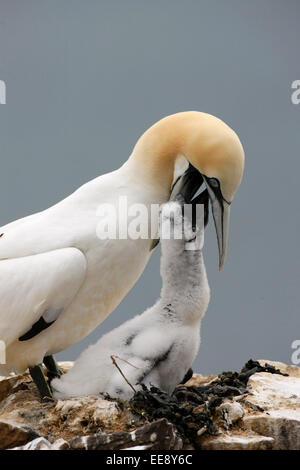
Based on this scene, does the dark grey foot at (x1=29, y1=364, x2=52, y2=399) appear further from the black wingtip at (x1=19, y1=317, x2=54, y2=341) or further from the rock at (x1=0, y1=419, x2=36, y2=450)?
the rock at (x1=0, y1=419, x2=36, y2=450)

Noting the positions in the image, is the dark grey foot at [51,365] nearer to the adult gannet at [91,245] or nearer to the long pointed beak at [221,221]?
the adult gannet at [91,245]

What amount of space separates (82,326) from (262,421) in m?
1.00

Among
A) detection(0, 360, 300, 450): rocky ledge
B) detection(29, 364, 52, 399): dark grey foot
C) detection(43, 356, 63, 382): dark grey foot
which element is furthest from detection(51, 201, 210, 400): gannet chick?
detection(43, 356, 63, 382): dark grey foot

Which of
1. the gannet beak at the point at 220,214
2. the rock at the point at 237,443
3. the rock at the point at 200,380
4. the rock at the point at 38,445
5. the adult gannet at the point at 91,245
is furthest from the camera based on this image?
the rock at the point at 200,380

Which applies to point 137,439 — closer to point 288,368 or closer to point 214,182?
point 214,182

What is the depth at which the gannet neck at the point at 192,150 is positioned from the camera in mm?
3578

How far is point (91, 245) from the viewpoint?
11.9ft

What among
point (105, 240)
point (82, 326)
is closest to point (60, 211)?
point (105, 240)

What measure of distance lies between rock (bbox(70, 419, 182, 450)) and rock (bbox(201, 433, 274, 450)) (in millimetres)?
202

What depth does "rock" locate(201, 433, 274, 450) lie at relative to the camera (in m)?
3.13

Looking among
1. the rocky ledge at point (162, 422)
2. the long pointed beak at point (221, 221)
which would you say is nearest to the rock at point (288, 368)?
the rocky ledge at point (162, 422)

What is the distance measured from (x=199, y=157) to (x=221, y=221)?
336 millimetres

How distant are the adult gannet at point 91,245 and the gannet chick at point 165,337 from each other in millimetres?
236

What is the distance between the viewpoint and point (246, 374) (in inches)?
153
